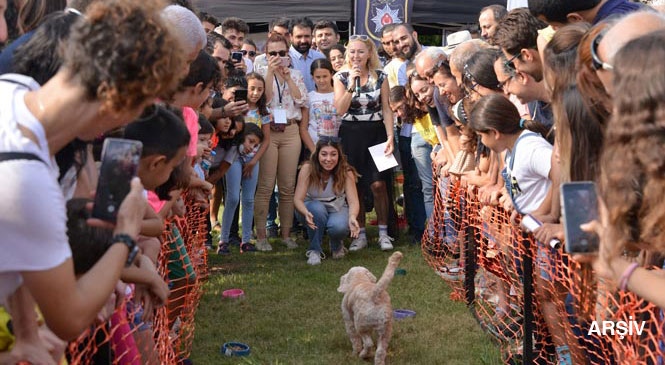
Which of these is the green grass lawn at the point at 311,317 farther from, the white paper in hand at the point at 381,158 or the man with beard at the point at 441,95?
the man with beard at the point at 441,95

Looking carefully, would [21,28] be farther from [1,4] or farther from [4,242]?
[4,242]

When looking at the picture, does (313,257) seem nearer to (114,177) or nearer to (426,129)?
(426,129)

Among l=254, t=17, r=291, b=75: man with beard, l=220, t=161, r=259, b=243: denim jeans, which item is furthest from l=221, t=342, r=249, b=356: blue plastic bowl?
l=254, t=17, r=291, b=75: man with beard

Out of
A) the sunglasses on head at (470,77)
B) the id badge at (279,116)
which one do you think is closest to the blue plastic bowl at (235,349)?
the sunglasses on head at (470,77)

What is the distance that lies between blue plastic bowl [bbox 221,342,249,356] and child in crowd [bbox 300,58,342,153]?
11.7 feet

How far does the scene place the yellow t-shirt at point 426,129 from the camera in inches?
304

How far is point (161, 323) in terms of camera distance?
12.4ft

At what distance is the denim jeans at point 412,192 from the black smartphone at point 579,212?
603cm

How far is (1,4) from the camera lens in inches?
106

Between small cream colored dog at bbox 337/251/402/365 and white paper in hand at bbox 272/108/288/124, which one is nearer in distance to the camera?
small cream colored dog at bbox 337/251/402/365

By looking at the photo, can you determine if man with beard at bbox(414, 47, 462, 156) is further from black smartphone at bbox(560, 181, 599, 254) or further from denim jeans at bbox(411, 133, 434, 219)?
black smartphone at bbox(560, 181, 599, 254)

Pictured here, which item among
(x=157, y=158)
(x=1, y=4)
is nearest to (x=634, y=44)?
(x=157, y=158)

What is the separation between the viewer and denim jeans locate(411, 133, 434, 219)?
7.89 meters

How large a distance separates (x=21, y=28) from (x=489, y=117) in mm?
2524
